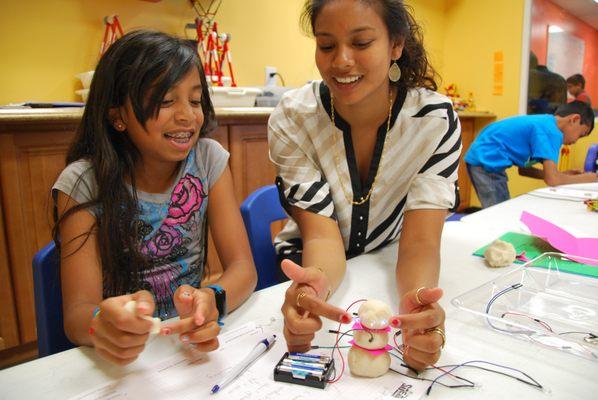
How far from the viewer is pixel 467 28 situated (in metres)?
4.10

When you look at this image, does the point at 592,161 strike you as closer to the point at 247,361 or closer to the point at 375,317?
the point at 375,317

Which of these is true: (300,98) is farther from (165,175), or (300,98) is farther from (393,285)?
(393,285)

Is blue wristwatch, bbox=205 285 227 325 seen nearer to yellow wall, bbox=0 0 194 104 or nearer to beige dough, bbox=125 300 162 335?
beige dough, bbox=125 300 162 335

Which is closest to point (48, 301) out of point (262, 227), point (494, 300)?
point (262, 227)

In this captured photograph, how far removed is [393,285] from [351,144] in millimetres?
359

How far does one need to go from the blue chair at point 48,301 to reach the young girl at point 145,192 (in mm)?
33

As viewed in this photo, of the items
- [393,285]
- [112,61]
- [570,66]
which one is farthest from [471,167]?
[112,61]

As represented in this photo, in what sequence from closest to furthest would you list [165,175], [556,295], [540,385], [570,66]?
[540,385]
[556,295]
[165,175]
[570,66]

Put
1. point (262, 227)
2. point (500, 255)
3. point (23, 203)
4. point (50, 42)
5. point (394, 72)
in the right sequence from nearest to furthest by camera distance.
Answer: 1. point (500, 255)
2. point (394, 72)
3. point (262, 227)
4. point (23, 203)
5. point (50, 42)

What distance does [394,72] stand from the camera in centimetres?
105

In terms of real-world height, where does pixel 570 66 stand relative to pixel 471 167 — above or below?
above

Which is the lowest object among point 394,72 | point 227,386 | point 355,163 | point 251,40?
point 227,386

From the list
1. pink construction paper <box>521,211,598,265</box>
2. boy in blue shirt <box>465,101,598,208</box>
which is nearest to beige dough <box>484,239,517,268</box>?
pink construction paper <box>521,211,598,265</box>

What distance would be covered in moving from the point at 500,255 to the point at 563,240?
0.26m
